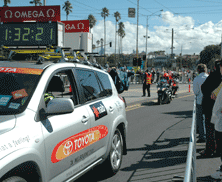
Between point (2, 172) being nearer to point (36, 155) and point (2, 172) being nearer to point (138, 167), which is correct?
point (36, 155)

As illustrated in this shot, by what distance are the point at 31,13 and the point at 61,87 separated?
21.8 metres

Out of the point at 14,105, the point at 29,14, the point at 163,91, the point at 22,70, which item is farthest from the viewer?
the point at 29,14

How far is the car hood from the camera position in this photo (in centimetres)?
256

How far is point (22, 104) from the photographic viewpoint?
3025 mm

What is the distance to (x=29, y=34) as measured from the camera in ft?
26.8

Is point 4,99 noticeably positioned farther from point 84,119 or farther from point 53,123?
point 84,119

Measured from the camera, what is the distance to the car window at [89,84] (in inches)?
167

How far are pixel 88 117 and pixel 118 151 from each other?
1.47m

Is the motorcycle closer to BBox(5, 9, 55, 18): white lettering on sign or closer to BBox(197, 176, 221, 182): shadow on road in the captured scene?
BBox(5, 9, 55, 18): white lettering on sign

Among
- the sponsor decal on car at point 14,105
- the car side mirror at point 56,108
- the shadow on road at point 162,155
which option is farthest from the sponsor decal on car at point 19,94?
the shadow on road at point 162,155

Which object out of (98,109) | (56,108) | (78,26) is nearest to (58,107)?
(56,108)

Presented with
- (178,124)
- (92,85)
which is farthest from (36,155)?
(178,124)

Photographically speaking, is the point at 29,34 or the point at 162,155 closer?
the point at 162,155

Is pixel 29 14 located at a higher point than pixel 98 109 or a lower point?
higher
